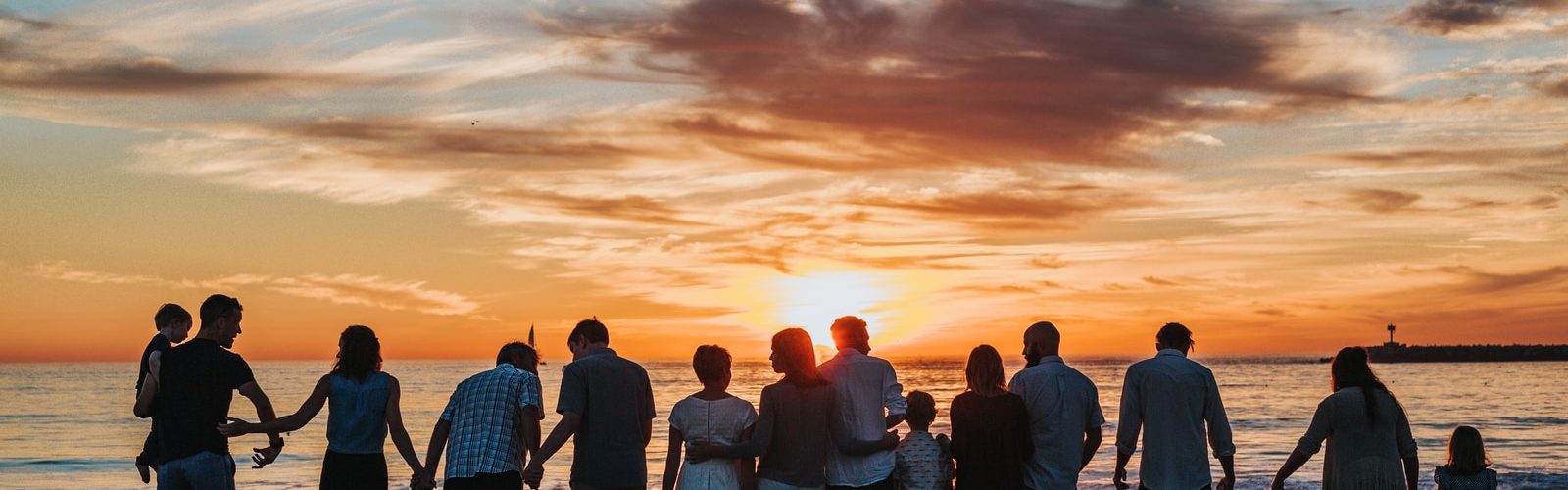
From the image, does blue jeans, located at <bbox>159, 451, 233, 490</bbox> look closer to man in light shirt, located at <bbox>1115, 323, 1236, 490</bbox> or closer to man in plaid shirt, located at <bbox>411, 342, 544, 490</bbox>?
man in plaid shirt, located at <bbox>411, 342, 544, 490</bbox>

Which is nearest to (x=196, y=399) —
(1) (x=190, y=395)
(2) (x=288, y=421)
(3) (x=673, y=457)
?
(1) (x=190, y=395)

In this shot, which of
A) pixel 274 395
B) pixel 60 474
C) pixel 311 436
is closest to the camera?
pixel 60 474

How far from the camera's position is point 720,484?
688cm

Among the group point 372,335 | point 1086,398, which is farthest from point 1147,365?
point 372,335

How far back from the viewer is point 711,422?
22.5 feet

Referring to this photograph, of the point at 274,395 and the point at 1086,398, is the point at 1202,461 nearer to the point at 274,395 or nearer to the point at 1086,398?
the point at 1086,398

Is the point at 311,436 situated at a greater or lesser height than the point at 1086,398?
lesser

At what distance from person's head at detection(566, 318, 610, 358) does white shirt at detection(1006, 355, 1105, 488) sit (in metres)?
2.46

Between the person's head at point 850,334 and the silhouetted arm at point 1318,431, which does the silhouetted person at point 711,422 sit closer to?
the person's head at point 850,334

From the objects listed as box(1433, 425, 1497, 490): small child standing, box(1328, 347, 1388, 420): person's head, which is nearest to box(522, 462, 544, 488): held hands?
box(1328, 347, 1388, 420): person's head

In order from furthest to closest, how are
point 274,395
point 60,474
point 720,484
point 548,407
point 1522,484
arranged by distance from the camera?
1. point 274,395
2. point 548,407
3. point 60,474
4. point 1522,484
5. point 720,484

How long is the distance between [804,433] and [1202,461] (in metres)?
2.36

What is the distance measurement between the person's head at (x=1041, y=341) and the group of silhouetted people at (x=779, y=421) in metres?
0.01

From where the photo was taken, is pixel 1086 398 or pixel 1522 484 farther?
pixel 1522 484
